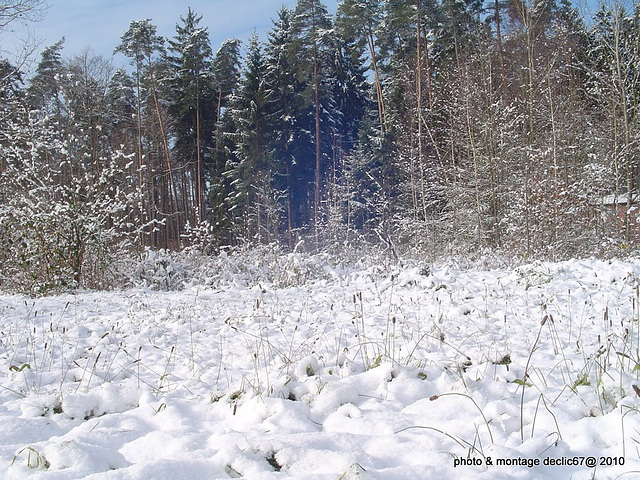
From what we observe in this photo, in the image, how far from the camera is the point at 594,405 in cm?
240

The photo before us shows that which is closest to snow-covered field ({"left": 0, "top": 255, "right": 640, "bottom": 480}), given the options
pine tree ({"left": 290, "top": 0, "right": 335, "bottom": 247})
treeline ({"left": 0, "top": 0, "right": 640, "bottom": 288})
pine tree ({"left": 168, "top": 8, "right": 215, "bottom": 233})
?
treeline ({"left": 0, "top": 0, "right": 640, "bottom": 288})

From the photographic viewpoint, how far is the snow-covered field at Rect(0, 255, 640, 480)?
192 centimetres

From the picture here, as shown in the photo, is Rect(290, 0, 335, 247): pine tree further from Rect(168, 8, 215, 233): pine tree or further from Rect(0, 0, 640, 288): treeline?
Rect(168, 8, 215, 233): pine tree

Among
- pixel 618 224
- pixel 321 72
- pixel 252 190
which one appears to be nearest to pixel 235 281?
pixel 618 224

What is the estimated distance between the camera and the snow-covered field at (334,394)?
6.31 ft

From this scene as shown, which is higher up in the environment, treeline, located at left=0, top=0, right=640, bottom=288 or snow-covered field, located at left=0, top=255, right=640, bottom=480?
treeline, located at left=0, top=0, right=640, bottom=288

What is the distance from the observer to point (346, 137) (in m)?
27.2

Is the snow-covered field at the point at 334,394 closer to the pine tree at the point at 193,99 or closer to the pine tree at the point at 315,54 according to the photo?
the pine tree at the point at 315,54

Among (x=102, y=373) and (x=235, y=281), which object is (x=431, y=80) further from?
(x=102, y=373)

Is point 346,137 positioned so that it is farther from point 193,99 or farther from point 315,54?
point 193,99

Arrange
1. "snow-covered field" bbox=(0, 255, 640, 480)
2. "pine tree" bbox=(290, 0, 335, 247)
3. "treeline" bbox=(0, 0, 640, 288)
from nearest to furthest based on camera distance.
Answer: "snow-covered field" bbox=(0, 255, 640, 480) → "treeline" bbox=(0, 0, 640, 288) → "pine tree" bbox=(290, 0, 335, 247)

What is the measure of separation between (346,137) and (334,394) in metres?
25.7

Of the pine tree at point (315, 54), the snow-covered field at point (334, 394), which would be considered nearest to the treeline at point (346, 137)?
the pine tree at point (315, 54)

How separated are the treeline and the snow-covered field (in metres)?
5.52
